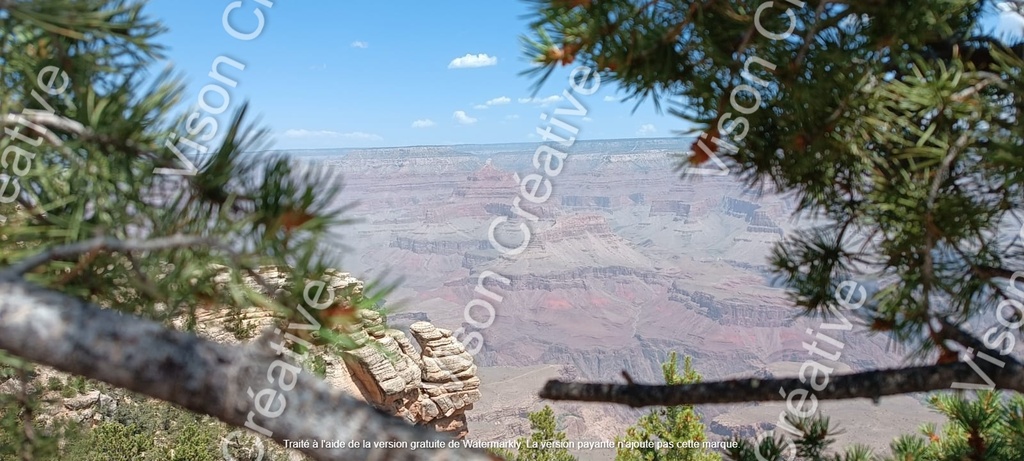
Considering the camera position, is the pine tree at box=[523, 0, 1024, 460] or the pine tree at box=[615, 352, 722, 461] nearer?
the pine tree at box=[523, 0, 1024, 460]

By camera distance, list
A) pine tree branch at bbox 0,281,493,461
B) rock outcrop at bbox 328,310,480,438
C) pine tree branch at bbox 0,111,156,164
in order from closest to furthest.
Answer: pine tree branch at bbox 0,281,493,461 → pine tree branch at bbox 0,111,156,164 → rock outcrop at bbox 328,310,480,438

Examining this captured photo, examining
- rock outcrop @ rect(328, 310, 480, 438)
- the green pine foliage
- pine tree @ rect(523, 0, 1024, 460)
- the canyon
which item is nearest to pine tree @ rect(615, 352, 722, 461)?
the green pine foliage

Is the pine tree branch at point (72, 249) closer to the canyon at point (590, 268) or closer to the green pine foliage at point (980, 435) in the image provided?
the green pine foliage at point (980, 435)

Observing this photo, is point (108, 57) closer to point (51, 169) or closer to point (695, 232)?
point (51, 169)

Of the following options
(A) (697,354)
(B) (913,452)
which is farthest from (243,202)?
(A) (697,354)

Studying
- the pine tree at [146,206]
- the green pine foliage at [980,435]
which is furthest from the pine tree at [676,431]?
the pine tree at [146,206]

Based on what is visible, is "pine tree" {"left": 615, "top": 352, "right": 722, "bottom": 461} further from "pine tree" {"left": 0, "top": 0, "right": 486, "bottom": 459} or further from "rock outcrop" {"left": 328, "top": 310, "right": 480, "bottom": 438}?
"pine tree" {"left": 0, "top": 0, "right": 486, "bottom": 459}

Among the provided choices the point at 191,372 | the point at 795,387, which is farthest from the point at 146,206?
the point at 795,387
